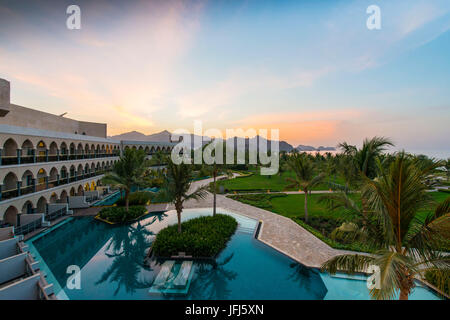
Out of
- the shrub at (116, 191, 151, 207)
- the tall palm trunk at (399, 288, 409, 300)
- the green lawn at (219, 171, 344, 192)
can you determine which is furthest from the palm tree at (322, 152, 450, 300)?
the green lawn at (219, 171, 344, 192)

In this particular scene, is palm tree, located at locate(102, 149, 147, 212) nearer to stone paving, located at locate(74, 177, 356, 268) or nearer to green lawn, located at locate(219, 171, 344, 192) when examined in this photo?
stone paving, located at locate(74, 177, 356, 268)

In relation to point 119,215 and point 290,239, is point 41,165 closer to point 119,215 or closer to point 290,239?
point 119,215

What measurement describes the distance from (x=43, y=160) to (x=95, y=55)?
11987mm

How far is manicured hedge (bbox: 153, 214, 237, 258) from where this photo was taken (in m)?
8.88

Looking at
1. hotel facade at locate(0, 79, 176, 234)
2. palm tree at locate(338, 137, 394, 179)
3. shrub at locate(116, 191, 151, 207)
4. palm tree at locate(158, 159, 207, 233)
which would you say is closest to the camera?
palm tree at locate(338, 137, 394, 179)

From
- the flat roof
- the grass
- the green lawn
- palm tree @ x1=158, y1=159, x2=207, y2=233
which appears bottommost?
the grass

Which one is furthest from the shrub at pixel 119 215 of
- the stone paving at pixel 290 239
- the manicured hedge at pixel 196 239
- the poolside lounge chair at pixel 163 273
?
the poolside lounge chair at pixel 163 273

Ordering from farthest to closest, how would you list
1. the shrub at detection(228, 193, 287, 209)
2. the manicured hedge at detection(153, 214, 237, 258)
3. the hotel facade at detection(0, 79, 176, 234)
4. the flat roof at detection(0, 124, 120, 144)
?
the shrub at detection(228, 193, 287, 209) → the hotel facade at detection(0, 79, 176, 234) → the flat roof at detection(0, 124, 120, 144) → the manicured hedge at detection(153, 214, 237, 258)

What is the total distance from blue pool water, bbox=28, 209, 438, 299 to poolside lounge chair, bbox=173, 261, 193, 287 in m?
0.28

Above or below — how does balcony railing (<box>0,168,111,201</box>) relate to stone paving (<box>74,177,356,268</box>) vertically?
above

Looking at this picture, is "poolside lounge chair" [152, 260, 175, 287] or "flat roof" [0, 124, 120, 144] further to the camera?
"flat roof" [0, 124, 120, 144]

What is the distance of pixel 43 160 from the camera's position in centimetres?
1556

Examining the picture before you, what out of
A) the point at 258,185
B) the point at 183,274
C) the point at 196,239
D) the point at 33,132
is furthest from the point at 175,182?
the point at 258,185
